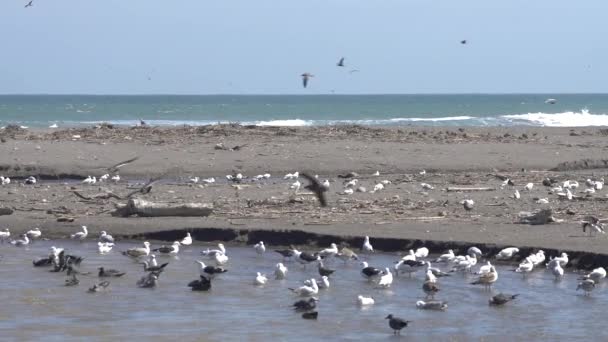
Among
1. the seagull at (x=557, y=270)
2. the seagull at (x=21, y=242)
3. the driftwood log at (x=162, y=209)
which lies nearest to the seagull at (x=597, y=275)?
the seagull at (x=557, y=270)

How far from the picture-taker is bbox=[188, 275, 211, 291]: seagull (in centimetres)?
1427

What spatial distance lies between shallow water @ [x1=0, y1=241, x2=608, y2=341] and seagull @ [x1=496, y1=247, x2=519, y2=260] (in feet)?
0.47

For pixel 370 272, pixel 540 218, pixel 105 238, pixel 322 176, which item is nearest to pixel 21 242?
pixel 105 238

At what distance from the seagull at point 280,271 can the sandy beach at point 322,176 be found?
2128mm

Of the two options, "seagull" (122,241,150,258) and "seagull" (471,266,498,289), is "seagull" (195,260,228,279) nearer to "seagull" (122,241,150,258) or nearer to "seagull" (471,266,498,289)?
"seagull" (122,241,150,258)

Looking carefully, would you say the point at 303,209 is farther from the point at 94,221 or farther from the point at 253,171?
the point at 253,171

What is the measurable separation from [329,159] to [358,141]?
3.61 meters

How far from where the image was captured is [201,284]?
14.3 m

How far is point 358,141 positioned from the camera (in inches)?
1242

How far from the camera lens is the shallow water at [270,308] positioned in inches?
467

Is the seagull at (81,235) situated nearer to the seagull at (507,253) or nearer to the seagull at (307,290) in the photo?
the seagull at (307,290)

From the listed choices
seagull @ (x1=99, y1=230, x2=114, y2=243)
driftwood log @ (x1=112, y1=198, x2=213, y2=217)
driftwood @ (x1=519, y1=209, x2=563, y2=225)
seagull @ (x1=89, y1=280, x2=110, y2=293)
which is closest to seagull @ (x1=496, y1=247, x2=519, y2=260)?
driftwood @ (x1=519, y1=209, x2=563, y2=225)

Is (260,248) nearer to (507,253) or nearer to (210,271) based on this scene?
(210,271)

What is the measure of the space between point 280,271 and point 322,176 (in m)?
11.7
